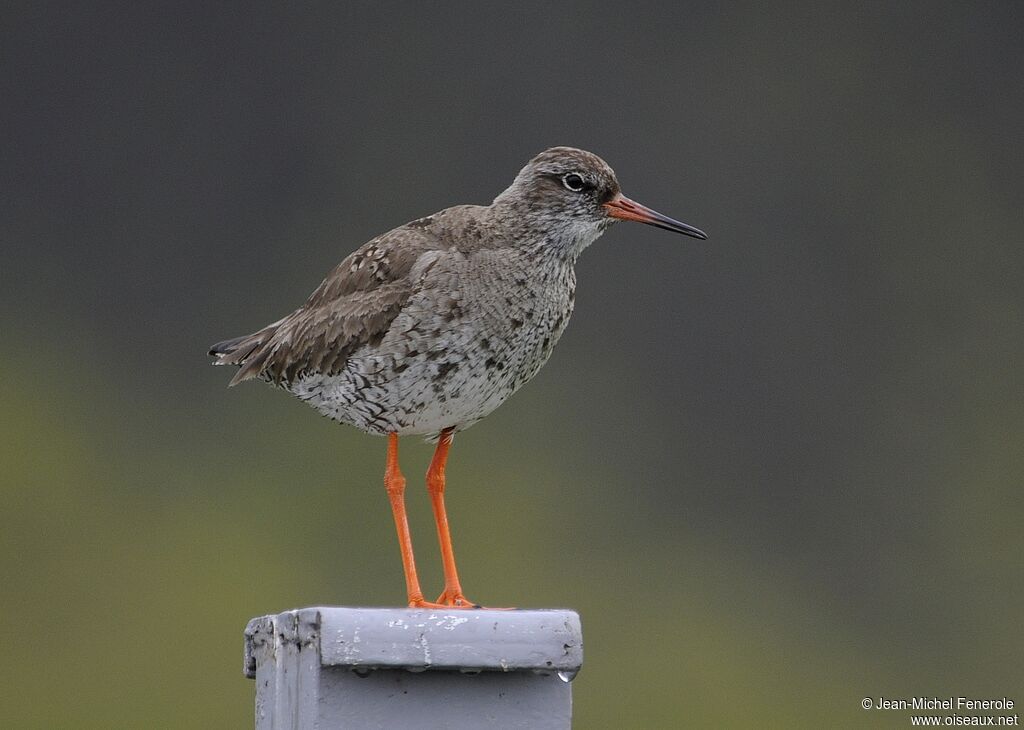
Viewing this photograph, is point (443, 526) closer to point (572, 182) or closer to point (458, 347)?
point (458, 347)

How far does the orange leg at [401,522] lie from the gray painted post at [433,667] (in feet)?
5.10

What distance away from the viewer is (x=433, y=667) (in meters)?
4.27

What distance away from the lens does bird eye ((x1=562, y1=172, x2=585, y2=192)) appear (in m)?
6.43

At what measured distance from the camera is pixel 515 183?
21.6ft

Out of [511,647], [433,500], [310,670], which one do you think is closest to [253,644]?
[310,670]

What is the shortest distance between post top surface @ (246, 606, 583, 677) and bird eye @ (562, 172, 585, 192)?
2511 millimetres

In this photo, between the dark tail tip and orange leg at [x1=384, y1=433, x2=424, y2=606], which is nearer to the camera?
orange leg at [x1=384, y1=433, x2=424, y2=606]

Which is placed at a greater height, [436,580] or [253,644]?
[436,580]

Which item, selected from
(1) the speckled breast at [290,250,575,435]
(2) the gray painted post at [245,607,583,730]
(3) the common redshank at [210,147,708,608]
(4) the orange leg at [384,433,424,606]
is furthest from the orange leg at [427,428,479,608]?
(2) the gray painted post at [245,607,583,730]

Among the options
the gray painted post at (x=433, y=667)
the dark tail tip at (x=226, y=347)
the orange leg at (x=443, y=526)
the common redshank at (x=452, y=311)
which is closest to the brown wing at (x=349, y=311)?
the common redshank at (x=452, y=311)

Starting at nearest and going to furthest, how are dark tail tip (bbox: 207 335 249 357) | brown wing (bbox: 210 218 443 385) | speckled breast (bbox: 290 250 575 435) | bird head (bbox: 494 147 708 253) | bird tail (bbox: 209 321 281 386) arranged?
speckled breast (bbox: 290 250 575 435), brown wing (bbox: 210 218 443 385), bird head (bbox: 494 147 708 253), bird tail (bbox: 209 321 281 386), dark tail tip (bbox: 207 335 249 357)

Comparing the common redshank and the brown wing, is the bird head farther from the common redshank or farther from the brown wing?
the brown wing

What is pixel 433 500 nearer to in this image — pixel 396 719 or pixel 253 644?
pixel 253 644

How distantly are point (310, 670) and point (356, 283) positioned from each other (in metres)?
2.54
